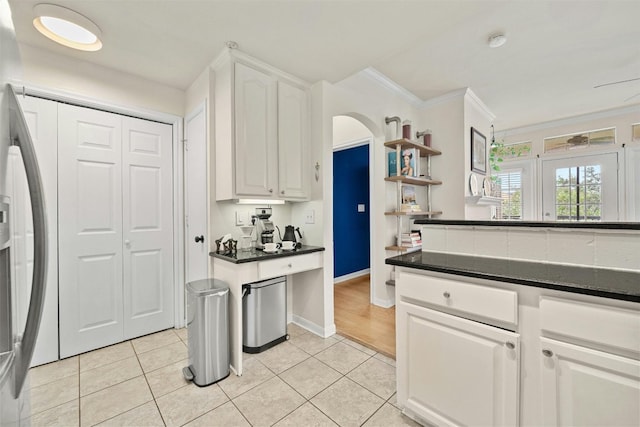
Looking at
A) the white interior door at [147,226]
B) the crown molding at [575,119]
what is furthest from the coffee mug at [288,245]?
the crown molding at [575,119]

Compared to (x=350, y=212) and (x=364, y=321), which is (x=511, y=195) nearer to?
(x=350, y=212)

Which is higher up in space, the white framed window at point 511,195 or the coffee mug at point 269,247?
the white framed window at point 511,195

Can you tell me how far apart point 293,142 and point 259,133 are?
35cm

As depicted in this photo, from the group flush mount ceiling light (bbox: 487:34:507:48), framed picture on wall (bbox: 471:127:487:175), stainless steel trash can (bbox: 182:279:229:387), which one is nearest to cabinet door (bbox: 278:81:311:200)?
stainless steel trash can (bbox: 182:279:229:387)

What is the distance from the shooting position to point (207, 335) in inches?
74.1

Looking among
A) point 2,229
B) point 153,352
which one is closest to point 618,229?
point 2,229

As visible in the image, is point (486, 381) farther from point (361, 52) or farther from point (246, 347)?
point (361, 52)

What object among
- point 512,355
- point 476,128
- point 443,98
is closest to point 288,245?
point 512,355

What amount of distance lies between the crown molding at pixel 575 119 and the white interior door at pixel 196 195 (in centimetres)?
505

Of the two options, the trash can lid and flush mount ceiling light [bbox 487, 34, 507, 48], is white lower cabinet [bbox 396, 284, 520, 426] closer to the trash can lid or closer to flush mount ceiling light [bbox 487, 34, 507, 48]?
the trash can lid

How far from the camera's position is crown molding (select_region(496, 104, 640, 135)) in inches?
154

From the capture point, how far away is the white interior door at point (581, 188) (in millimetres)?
4035

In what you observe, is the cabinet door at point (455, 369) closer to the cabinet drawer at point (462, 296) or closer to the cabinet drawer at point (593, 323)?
the cabinet drawer at point (462, 296)

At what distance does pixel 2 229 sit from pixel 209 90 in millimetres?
1987
